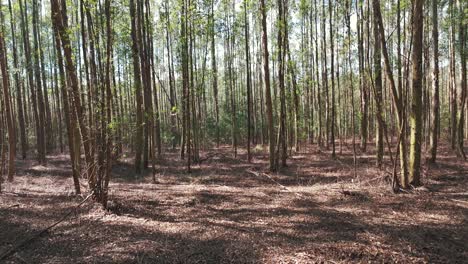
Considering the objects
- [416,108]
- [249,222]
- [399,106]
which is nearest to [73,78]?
[249,222]

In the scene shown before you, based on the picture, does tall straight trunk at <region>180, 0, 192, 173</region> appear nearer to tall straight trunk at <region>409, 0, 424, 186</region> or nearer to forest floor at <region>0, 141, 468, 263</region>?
forest floor at <region>0, 141, 468, 263</region>

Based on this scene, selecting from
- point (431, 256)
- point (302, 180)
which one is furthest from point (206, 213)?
point (302, 180)

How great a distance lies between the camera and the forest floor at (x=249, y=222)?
4.85m

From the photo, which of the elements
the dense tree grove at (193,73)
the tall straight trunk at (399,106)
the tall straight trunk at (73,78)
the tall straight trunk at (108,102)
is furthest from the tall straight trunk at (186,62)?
the tall straight trunk at (399,106)

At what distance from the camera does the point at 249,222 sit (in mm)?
6484

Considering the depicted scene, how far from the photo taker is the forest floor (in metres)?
4.85

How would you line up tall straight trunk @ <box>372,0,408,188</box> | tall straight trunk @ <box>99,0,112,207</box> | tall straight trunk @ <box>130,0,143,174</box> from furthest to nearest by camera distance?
tall straight trunk @ <box>130,0,143,174</box>
tall straight trunk @ <box>372,0,408,188</box>
tall straight trunk @ <box>99,0,112,207</box>

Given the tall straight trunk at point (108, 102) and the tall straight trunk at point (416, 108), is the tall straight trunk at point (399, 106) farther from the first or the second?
the tall straight trunk at point (108, 102)

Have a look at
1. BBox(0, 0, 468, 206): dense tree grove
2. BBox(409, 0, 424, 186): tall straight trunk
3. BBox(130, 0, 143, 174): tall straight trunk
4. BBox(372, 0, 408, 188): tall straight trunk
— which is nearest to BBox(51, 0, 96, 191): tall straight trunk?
BBox(0, 0, 468, 206): dense tree grove

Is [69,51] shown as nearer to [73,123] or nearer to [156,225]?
[73,123]

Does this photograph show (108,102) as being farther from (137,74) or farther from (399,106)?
(399,106)

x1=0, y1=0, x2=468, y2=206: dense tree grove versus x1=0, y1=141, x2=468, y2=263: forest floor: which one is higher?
x1=0, y1=0, x2=468, y2=206: dense tree grove

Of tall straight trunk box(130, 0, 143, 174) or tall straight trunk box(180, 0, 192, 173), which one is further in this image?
tall straight trunk box(180, 0, 192, 173)

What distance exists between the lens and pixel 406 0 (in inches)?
440
